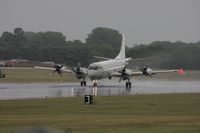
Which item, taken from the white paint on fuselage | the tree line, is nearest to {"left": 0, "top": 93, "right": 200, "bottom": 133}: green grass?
the white paint on fuselage

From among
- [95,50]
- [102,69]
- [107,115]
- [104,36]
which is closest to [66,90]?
[102,69]

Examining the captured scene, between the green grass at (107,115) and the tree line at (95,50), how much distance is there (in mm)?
59197

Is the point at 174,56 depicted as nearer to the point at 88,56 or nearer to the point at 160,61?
the point at 160,61

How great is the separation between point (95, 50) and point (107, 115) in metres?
108

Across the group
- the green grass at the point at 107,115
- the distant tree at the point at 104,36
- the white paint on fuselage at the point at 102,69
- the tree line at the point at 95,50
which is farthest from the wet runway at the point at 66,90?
the distant tree at the point at 104,36

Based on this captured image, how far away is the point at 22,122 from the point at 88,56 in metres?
108

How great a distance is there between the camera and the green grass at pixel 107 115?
24.5 metres

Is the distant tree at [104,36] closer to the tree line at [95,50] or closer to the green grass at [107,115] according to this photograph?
the tree line at [95,50]

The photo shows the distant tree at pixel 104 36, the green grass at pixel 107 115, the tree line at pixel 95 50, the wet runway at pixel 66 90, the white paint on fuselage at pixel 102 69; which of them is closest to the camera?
the green grass at pixel 107 115

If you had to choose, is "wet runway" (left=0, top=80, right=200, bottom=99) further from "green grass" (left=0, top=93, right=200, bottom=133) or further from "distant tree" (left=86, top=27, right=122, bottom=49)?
"distant tree" (left=86, top=27, right=122, bottom=49)

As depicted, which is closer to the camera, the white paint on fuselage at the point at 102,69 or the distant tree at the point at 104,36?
the white paint on fuselage at the point at 102,69

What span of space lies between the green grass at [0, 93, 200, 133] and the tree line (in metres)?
59.2

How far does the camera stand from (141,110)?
34312 mm

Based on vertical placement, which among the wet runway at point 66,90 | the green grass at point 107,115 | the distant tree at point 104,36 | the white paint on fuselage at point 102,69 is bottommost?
the green grass at point 107,115
